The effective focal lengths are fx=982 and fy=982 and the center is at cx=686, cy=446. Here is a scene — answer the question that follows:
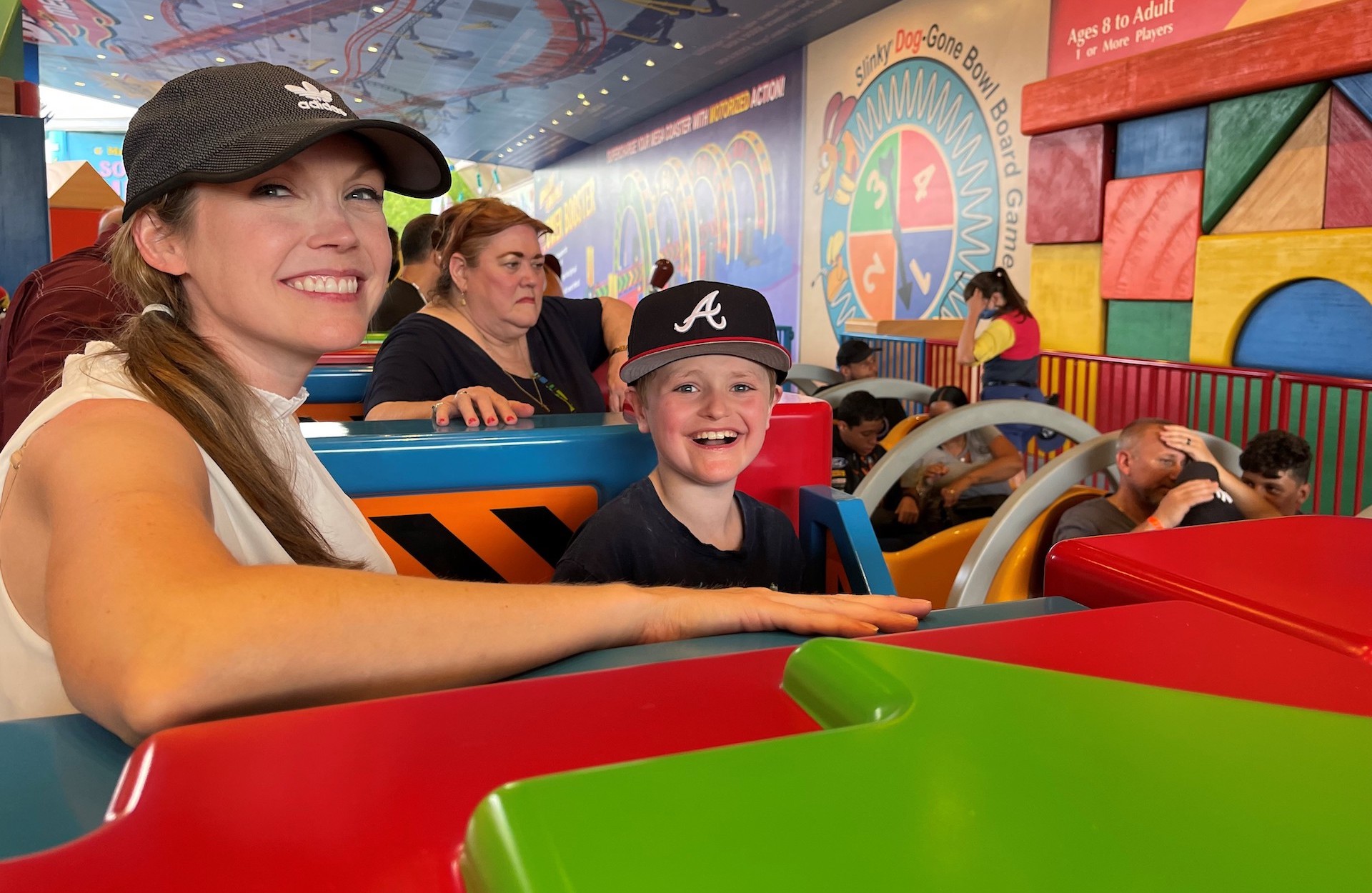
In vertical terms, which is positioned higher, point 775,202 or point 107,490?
point 775,202


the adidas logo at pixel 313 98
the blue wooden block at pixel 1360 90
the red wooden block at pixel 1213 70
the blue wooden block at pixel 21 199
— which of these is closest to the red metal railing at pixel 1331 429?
the blue wooden block at pixel 1360 90

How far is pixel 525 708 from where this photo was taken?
482 mm

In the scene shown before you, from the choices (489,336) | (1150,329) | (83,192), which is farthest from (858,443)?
(83,192)

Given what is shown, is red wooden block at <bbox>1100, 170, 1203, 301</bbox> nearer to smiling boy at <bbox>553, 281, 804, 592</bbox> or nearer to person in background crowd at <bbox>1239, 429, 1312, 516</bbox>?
person in background crowd at <bbox>1239, 429, 1312, 516</bbox>

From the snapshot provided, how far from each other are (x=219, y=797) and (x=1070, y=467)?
8.01 feet

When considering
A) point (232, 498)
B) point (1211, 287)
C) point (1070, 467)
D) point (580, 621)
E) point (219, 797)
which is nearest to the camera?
point (219, 797)

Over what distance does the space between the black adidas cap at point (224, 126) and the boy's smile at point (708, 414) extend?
756 mm

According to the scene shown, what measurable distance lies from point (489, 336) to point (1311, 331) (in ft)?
13.1

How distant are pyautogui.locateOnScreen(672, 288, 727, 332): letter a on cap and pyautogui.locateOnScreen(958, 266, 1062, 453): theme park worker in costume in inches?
156

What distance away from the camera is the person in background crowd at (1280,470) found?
290 cm

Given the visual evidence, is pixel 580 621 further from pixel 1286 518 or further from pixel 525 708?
pixel 1286 518

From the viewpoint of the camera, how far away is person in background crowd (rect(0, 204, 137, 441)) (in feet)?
5.32

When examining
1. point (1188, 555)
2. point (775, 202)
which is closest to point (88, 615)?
point (1188, 555)

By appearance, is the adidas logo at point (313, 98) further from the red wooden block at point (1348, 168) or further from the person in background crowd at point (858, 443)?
the red wooden block at point (1348, 168)
